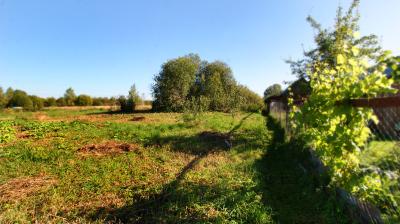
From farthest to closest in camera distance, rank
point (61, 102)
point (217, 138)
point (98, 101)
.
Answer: point (98, 101), point (61, 102), point (217, 138)

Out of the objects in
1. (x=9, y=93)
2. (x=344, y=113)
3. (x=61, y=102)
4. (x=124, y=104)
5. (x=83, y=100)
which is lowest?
(x=344, y=113)

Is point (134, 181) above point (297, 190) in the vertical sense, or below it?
above

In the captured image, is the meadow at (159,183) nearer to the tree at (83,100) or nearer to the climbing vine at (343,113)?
the climbing vine at (343,113)

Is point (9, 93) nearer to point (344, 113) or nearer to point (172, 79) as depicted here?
point (172, 79)

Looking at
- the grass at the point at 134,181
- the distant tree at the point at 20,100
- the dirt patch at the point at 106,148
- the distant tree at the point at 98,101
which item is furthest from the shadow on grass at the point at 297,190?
the distant tree at the point at 98,101

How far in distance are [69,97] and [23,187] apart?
55.0 meters

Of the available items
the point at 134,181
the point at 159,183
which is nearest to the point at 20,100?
the point at 134,181

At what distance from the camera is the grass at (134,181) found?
4871 millimetres

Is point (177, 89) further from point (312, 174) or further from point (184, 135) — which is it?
point (312, 174)

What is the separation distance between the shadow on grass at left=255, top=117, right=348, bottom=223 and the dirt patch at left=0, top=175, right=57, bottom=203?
479 centimetres

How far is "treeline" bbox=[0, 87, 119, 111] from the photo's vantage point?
1832 inches

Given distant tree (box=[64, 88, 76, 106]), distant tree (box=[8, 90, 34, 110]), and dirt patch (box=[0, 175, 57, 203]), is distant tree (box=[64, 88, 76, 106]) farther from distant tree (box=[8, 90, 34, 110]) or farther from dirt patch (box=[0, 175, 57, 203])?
dirt patch (box=[0, 175, 57, 203])

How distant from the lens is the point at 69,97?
56.3m

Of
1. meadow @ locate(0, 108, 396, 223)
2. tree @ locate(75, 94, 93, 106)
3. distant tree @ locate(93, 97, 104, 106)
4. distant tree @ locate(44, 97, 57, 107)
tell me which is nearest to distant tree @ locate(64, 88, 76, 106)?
tree @ locate(75, 94, 93, 106)
